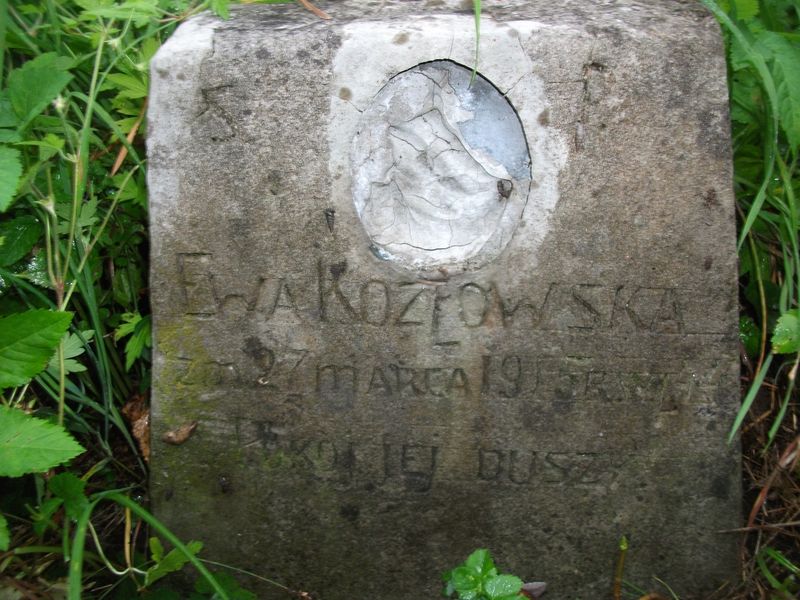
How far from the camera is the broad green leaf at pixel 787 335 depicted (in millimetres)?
1874

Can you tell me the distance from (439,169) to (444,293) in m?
0.29

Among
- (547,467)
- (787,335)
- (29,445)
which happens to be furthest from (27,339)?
(787,335)

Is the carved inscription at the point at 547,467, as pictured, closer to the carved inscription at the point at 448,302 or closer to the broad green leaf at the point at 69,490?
the carved inscription at the point at 448,302

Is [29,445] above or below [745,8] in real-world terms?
below

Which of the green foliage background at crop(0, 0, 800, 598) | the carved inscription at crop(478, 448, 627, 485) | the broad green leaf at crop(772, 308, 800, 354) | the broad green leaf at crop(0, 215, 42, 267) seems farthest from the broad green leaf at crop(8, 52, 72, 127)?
the broad green leaf at crop(772, 308, 800, 354)

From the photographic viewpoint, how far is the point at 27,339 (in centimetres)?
159

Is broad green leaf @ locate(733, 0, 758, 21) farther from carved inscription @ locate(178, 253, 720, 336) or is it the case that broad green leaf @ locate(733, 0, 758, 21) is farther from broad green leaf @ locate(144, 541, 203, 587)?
broad green leaf @ locate(144, 541, 203, 587)

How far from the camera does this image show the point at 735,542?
6.17 ft

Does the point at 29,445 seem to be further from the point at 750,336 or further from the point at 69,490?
the point at 750,336

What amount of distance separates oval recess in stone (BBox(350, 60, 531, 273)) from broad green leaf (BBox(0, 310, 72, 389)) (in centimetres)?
71

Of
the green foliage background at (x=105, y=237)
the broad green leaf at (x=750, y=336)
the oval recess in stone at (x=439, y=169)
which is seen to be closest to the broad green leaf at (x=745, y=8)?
the green foliage background at (x=105, y=237)

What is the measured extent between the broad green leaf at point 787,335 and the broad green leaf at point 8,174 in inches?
69.9

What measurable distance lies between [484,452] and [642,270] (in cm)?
58

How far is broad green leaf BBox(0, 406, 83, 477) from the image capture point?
148 cm
